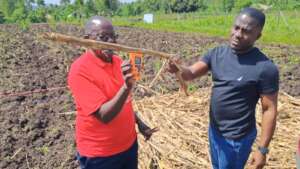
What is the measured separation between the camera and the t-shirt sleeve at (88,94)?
2459 mm

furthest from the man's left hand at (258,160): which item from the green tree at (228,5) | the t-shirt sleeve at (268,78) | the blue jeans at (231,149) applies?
the green tree at (228,5)

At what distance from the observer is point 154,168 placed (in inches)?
170

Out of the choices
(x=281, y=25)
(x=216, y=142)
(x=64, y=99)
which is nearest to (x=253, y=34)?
(x=216, y=142)

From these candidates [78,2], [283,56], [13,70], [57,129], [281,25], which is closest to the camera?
[57,129]

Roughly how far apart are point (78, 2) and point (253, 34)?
36.4 m

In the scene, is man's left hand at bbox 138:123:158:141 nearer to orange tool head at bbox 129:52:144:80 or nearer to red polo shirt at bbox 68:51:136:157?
red polo shirt at bbox 68:51:136:157

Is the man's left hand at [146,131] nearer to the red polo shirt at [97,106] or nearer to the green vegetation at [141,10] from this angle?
the red polo shirt at [97,106]

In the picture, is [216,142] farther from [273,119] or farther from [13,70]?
[13,70]

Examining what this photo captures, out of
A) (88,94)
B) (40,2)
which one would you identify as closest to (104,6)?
(40,2)

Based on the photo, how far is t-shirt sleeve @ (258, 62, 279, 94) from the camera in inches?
109

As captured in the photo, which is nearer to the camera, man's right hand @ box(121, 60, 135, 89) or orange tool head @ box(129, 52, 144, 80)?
man's right hand @ box(121, 60, 135, 89)

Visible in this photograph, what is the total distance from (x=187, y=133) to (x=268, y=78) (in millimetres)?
2085

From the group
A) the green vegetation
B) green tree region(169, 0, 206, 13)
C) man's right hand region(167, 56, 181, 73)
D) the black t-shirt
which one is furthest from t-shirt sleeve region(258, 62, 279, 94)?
green tree region(169, 0, 206, 13)

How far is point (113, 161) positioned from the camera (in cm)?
274
